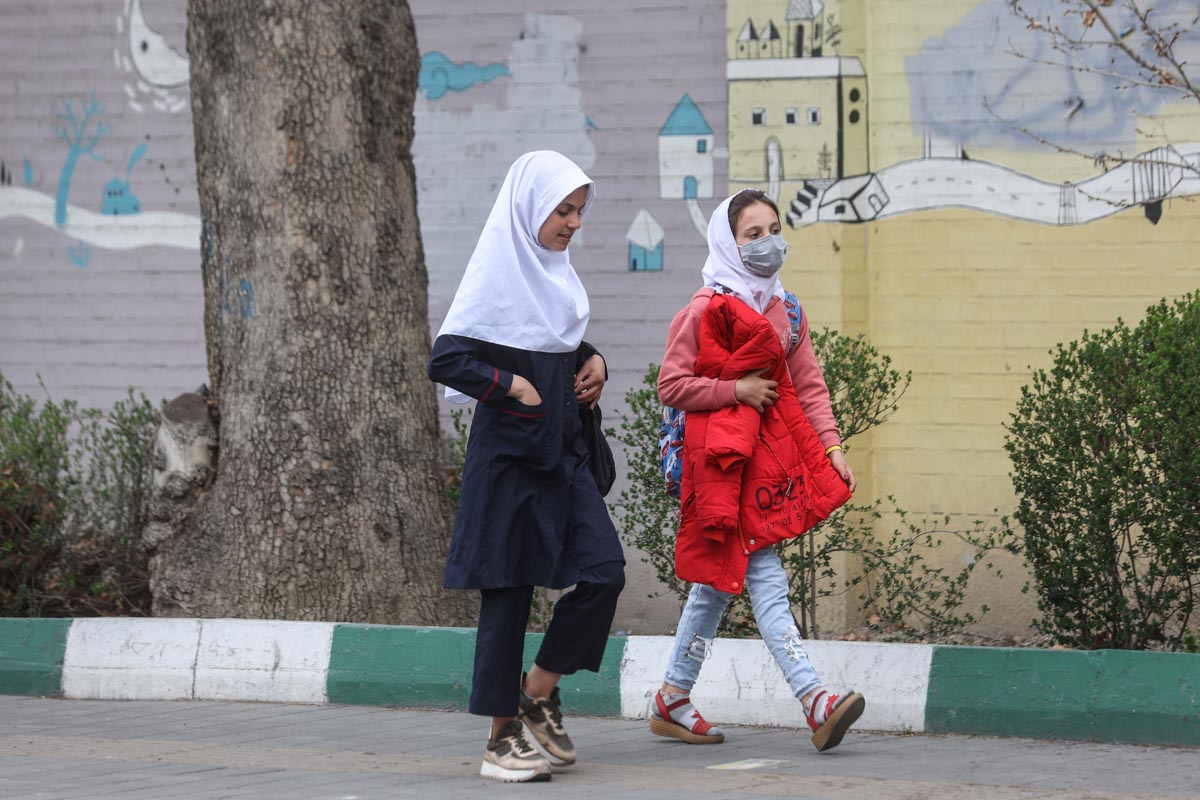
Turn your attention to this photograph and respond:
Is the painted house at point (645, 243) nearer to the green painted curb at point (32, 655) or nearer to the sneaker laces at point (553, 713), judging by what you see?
the green painted curb at point (32, 655)

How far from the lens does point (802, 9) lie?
312 inches

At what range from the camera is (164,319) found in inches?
361

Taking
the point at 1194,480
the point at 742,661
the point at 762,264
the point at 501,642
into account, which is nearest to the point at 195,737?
the point at 501,642

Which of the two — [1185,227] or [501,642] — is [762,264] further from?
[1185,227]

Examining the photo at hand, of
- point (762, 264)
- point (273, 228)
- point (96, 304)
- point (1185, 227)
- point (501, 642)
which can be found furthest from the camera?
point (96, 304)

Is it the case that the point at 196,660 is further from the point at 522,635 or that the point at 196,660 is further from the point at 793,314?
the point at 793,314

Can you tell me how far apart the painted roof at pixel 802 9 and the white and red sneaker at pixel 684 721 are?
405 centimetres

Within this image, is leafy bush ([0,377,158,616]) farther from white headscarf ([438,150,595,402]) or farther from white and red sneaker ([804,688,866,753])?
white and red sneaker ([804,688,866,753])

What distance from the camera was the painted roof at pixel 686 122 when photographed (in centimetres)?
831

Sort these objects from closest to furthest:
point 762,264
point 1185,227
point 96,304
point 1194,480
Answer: point 762,264, point 1194,480, point 1185,227, point 96,304

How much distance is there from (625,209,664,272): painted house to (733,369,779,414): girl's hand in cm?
351

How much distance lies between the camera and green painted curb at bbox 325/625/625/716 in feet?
19.0

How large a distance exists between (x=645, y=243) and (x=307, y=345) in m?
2.40

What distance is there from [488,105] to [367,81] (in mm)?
2021
